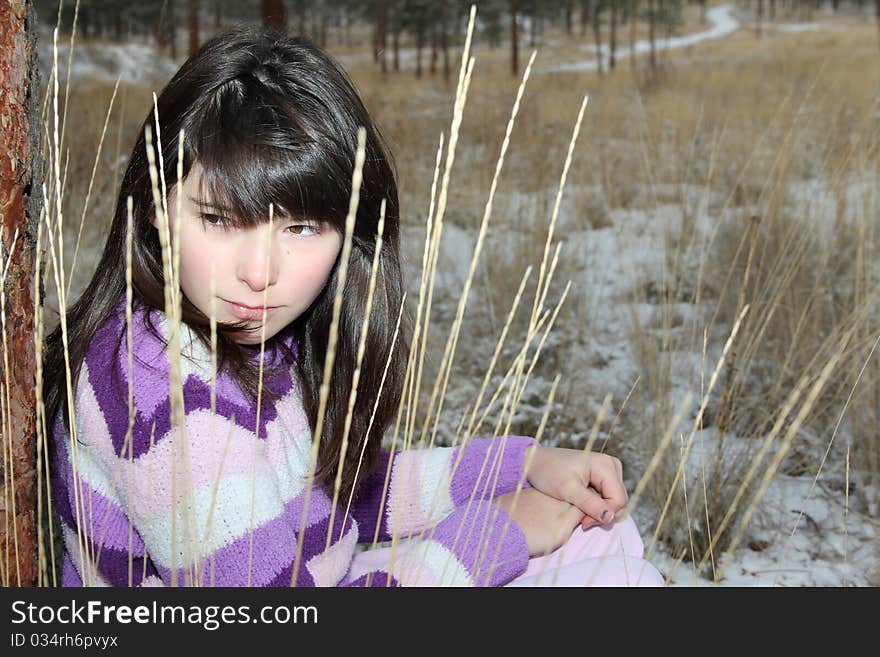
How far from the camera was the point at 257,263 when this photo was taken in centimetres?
83

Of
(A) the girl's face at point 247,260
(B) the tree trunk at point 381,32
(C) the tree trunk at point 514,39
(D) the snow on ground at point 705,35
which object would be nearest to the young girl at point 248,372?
(A) the girl's face at point 247,260

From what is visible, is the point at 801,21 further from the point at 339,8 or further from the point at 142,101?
the point at 142,101

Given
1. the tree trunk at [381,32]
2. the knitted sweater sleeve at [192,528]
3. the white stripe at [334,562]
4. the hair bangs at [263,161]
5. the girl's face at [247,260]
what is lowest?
the white stripe at [334,562]

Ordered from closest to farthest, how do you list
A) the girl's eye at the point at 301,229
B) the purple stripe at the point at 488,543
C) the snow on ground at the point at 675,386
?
the girl's eye at the point at 301,229
the purple stripe at the point at 488,543
the snow on ground at the point at 675,386

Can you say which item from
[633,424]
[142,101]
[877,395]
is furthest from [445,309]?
[142,101]

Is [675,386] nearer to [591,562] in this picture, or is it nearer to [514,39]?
[591,562]

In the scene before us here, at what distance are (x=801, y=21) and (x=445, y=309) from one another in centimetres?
3819

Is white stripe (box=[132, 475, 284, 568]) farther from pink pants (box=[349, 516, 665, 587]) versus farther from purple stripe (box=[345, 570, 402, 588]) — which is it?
pink pants (box=[349, 516, 665, 587])

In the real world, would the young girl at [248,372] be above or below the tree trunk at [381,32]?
below

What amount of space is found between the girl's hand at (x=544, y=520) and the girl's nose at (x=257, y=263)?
54 cm

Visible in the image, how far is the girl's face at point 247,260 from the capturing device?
863 millimetres

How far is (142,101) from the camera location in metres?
9.78

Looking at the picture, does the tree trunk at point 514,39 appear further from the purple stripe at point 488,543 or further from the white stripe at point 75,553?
the white stripe at point 75,553

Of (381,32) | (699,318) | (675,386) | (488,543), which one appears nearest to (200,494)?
(488,543)
